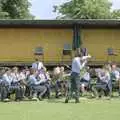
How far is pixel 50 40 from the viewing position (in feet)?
97.2

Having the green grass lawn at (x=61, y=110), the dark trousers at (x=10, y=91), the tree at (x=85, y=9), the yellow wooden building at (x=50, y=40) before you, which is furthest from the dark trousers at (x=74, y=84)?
the tree at (x=85, y=9)

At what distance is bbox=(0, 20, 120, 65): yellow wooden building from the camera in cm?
2948

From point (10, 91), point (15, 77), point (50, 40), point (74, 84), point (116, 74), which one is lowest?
point (10, 91)

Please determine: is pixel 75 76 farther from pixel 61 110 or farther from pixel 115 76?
pixel 115 76

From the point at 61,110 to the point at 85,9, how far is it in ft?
143

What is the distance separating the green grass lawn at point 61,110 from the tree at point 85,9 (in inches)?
1594

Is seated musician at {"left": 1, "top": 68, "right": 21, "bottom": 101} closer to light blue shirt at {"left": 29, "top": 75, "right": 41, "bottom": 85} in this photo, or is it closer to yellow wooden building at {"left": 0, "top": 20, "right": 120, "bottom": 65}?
light blue shirt at {"left": 29, "top": 75, "right": 41, "bottom": 85}

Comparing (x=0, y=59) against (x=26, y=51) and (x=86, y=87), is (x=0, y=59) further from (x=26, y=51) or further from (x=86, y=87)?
(x=86, y=87)

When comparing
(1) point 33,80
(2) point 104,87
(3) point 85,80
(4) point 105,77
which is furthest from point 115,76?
(1) point 33,80

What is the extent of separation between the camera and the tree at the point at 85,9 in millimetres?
59878

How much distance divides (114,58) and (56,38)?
324cm

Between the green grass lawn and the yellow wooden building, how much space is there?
392 inches

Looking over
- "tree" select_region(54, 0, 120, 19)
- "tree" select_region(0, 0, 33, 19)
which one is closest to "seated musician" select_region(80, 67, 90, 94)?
"tree" select_region(0, 0, 33, 19)

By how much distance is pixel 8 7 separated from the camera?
52.9 meters
